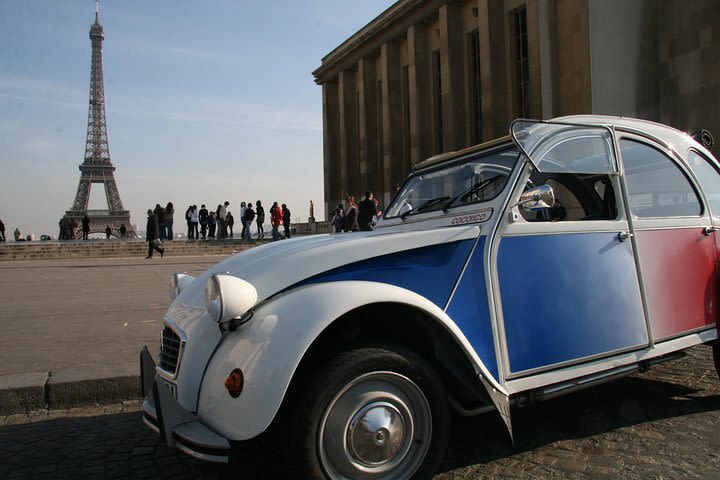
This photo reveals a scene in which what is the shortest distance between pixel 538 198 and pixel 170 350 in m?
2.07

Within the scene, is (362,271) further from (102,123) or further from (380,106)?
(102,123)

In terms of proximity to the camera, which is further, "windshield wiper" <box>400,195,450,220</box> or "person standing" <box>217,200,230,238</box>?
"person standing" <box>217,200,230,238</box>

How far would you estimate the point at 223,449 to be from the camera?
7.40 feet

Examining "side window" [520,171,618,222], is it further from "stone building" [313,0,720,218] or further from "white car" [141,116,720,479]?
"stone building" [313,0,720,218]

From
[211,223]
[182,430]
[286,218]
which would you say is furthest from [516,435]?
[211,223]

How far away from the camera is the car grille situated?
107 inches

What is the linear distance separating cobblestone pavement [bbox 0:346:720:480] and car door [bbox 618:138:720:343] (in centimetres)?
62

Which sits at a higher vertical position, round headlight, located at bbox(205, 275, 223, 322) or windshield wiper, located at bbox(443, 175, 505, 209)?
windshield wiper, located at bbox(443, 175, 505, 209)

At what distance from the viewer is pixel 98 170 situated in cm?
7619

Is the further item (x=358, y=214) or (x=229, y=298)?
(x=358, y=214)

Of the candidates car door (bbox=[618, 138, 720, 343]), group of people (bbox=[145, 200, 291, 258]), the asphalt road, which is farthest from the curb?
group of people (bbox=[145, 200, 291, 258])

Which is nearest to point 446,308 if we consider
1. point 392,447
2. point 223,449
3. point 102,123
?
point 392,447

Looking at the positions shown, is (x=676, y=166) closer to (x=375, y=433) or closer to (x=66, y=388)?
(x=375, y=433)

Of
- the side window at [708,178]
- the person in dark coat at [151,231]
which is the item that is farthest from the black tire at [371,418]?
the person in dark coat at [151,231]
